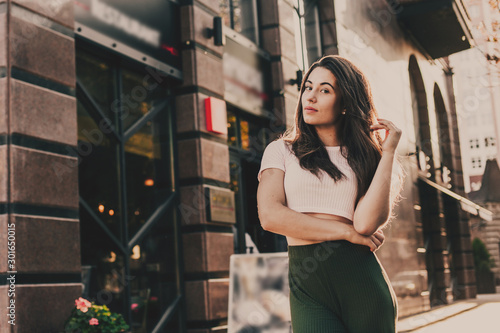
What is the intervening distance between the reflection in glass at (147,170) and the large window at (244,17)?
8.74 feet

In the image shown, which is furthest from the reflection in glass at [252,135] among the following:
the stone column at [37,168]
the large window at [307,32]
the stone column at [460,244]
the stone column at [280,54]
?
the stone column at [460,244]

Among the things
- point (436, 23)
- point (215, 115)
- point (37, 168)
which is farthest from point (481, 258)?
point (37, 168)

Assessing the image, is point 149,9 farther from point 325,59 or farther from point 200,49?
point 325,59

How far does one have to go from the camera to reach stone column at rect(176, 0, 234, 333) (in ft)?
23.9

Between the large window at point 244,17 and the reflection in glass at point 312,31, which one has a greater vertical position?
the reflection in glass at point 312,31

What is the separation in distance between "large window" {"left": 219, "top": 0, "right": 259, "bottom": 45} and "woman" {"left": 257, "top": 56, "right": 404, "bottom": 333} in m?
7.27

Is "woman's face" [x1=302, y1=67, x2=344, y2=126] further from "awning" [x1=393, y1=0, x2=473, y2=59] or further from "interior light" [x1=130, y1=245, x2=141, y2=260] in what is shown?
"awning" [x1=393, y1=0, x2=473, y2=59]

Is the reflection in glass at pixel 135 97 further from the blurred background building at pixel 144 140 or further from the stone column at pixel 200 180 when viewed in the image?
the stone column at pixel 200 180

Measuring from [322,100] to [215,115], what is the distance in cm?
539

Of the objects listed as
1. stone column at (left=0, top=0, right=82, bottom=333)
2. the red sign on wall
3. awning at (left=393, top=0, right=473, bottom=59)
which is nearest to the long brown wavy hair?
stone column at (left=0, top=0, right=82, bottom=333)

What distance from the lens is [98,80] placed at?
21.0ft

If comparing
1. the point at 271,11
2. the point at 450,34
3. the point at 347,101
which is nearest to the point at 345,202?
the point at 347,101

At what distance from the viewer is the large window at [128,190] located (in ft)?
19.8

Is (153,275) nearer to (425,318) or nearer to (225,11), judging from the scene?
(225,11)
